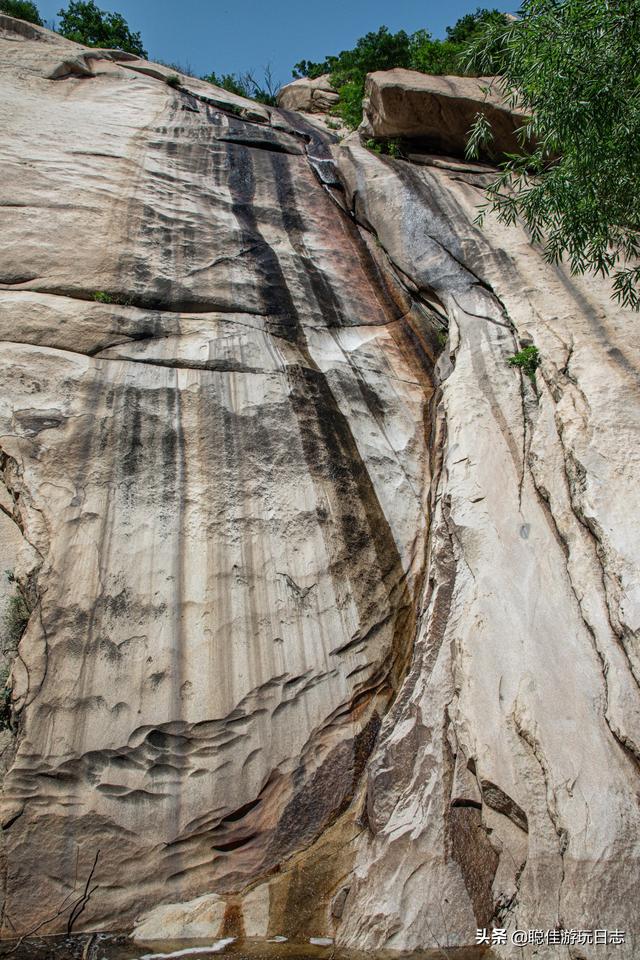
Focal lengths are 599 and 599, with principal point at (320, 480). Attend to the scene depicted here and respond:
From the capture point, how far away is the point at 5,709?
5031 mm

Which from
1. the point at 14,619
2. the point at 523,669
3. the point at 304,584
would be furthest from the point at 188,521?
the point at 523,669

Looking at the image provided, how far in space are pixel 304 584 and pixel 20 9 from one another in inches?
814

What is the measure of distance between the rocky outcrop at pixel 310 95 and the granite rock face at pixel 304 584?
11.8 m

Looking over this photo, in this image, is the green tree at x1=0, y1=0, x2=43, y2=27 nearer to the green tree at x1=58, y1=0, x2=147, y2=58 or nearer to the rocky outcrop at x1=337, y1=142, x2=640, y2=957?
the green tree at x1=58, y1=0, x2=147, y2=58

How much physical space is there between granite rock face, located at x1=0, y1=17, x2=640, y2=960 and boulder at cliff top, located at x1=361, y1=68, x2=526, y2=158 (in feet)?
13.0

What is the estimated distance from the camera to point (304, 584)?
6082mm

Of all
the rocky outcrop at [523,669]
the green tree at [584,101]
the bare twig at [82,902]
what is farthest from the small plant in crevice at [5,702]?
the green tree at [584,101]

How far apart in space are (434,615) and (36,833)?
382 centimetres

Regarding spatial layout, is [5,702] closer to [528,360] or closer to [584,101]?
[528,360]

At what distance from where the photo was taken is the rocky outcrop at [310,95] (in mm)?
18391

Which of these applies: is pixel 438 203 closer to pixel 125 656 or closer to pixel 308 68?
pixel 125 656

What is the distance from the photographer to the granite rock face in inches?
179

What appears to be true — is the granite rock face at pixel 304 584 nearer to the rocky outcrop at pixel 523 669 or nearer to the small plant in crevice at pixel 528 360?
the rocky outcrop at pixel 523 669

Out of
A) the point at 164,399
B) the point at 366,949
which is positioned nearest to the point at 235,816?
the point at 366,949
